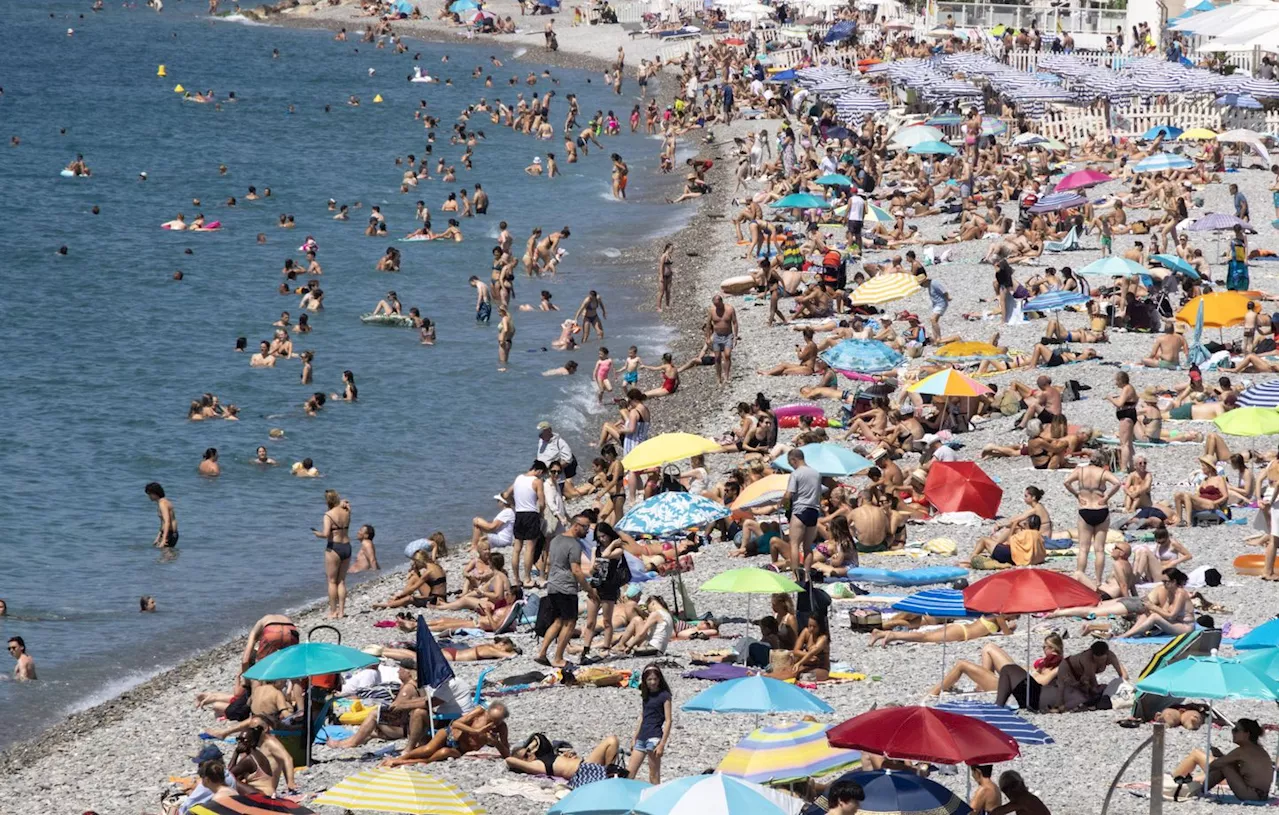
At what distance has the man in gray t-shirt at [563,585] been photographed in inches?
580

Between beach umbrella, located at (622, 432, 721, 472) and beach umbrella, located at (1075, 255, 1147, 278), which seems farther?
beach umbrella, located at (1075, 255, 1147, 278)

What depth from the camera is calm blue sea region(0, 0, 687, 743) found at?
65.8 ft

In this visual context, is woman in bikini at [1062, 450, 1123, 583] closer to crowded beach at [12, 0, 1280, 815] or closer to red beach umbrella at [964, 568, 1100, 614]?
crowded beach at [12, 0, 1280, 815]

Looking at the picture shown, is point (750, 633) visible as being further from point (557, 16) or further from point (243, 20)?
point (243, 20)

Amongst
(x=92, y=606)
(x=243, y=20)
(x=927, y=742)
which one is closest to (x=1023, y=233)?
(x=92, y=606)

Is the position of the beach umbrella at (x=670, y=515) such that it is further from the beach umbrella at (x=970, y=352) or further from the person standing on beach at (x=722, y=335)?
the person standing on beach at (x=722, y=335)

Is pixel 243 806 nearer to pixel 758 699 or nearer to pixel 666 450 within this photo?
pixel 758 699

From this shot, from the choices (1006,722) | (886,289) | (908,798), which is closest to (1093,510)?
(1006,722)

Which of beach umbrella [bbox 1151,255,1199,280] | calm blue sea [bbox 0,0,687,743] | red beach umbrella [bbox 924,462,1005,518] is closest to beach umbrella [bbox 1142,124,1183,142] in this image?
calm blue sea [bbox 0,0,687,743]

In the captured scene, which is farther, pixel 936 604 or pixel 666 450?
pixel 666 450

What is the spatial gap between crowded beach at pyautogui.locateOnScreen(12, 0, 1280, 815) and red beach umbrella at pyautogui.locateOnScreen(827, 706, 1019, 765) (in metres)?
0.02

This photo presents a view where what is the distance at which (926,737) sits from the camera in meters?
9.98

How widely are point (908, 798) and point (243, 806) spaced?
153 inches

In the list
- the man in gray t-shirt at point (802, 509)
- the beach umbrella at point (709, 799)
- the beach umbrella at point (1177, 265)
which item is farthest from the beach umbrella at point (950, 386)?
the beach umbrella at point (709, 799)
